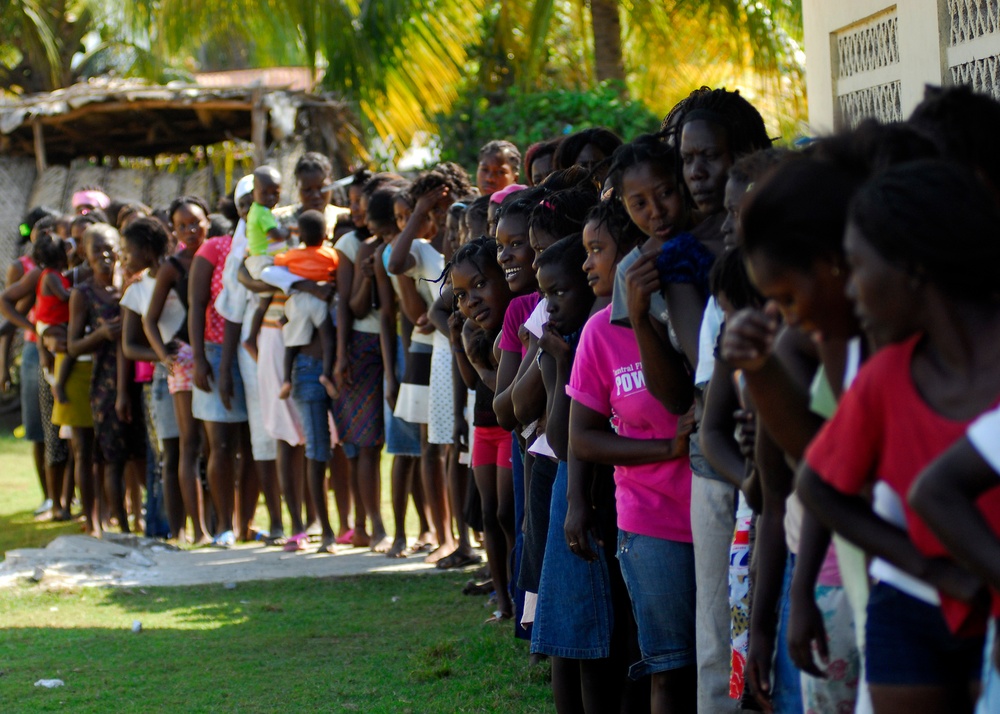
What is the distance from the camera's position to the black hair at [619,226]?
3.72 metres

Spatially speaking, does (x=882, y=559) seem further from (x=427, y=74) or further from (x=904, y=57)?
(x=427, y=74)

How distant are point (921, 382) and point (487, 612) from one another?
14.5ft

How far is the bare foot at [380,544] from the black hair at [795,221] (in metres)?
5.96

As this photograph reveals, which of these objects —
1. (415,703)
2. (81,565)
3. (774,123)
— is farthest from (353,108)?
(415,703)

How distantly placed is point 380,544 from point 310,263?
6.06ft

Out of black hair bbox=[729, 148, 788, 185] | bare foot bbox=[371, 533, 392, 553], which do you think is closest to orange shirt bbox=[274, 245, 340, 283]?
bare foot bbox=[371, 533, 392, 553]

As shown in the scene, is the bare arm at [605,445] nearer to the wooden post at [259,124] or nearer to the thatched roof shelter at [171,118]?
the thatched roof shelter at [171,118]

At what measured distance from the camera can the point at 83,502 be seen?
9289mm

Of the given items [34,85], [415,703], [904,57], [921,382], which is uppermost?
[34,85]

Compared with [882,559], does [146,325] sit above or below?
above

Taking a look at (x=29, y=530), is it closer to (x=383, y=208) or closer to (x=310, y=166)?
(x=310, y=166)

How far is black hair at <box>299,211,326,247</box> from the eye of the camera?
26.3 ft

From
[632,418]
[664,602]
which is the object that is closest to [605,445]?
[632,418]

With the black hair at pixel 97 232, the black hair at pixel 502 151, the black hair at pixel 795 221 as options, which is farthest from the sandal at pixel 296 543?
the black hair at pixel 795 221
